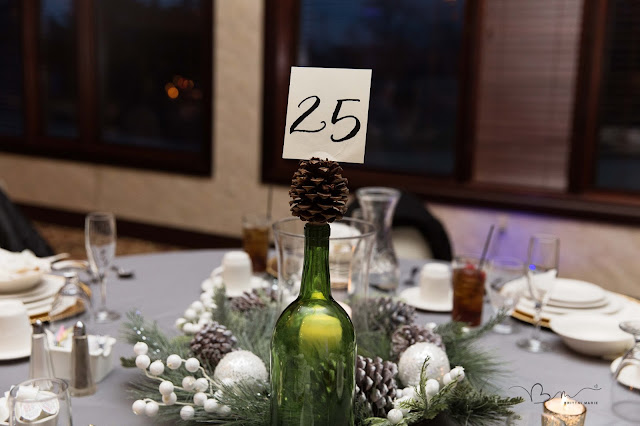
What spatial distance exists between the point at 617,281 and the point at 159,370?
10.0 feet

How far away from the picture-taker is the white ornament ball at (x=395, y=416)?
90 centimetres

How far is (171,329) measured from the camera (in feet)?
4.60

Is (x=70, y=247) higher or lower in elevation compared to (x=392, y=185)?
lower

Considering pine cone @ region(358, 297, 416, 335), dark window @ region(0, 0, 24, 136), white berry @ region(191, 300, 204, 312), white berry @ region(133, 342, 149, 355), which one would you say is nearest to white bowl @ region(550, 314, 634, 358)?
pine cone @ region(358, 297, 416, 335)

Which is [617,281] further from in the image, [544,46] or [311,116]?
[311,116]

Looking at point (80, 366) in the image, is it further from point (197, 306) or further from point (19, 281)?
point (19, 281)

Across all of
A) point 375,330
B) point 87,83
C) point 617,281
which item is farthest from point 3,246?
point 87,83

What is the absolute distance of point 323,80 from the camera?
88 centimetres

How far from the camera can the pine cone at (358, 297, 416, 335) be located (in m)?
1.23

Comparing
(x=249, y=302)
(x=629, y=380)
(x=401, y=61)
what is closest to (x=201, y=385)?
(x=249, y=302)

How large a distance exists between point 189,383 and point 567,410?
47 centimetres

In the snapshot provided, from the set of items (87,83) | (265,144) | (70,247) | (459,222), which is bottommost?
(70,247)

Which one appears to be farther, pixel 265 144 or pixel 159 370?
pixel 265 144

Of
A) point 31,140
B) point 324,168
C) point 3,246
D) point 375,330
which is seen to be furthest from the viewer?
point 31,140
